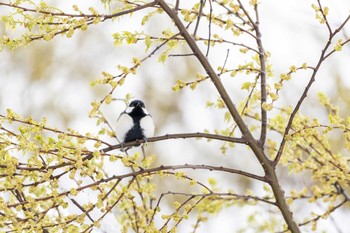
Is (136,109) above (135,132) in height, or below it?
above

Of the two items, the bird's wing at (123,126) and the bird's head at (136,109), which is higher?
the bird's head at (136,109)

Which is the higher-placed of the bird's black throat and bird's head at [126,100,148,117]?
bird's head at [126,100,148,117]

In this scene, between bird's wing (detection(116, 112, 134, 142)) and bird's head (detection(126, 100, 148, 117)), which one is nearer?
bird's wing (detection(116, 112, 134, 142))

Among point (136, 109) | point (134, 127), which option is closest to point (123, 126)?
point (134, 127)

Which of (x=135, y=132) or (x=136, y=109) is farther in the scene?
(x=136, y=109)

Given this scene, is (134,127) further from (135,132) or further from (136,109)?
(136,109)

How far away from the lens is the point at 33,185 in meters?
1.67

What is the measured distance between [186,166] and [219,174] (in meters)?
4.42

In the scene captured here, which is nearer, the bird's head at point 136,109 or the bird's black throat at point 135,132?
the bird's black throat at point 135,132

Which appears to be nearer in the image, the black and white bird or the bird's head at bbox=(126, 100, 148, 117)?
the black and white bird

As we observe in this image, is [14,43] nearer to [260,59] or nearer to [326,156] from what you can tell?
[260,59]

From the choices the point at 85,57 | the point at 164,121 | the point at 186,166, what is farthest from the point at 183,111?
the point at 186,166

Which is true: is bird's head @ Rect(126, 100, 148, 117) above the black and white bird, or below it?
above

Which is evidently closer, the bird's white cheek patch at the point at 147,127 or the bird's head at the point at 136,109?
the bird's white cheek patch at the point at 147,127
